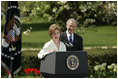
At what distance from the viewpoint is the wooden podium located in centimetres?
394

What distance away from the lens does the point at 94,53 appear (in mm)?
9000

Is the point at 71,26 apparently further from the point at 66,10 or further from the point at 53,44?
the point at 66,10

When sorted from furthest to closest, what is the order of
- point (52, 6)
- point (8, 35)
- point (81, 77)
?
point (52, 6) < point (8, 35) < point (81, 77)

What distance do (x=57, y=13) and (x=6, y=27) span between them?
278cm

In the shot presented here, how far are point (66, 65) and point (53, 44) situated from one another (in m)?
0.48

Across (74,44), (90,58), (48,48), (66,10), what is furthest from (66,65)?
(66,10)

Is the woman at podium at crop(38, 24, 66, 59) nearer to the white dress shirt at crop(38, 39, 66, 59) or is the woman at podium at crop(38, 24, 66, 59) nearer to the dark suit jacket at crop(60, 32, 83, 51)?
the white dress shirt at crop(38, 39, 66, 59)

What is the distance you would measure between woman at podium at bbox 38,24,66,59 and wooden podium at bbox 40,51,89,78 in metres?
0.17

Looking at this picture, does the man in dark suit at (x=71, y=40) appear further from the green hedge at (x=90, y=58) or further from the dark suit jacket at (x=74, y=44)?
the green hedge at (x=90, y=58)

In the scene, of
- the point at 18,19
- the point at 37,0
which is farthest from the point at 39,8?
the point at 18,19

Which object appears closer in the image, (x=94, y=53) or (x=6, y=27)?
(x=6, y=27)

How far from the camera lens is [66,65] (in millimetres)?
3984

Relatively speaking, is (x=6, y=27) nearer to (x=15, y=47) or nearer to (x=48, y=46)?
(x=15, y=47)

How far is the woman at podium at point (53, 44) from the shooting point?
420 centimetres
